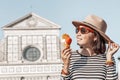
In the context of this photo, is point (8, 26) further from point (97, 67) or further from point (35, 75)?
point (97, 67)

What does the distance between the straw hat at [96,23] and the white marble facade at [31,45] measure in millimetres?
22952

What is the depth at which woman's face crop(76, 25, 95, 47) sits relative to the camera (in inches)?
126

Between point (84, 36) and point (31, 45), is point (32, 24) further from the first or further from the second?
point (84, 36)

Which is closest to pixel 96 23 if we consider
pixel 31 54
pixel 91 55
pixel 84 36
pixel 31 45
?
pixel 84 36

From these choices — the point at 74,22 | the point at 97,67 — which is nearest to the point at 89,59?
the point at 97,67

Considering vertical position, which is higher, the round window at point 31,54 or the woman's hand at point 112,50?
the woman's hand at point 112,50

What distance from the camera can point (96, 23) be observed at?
3.20 metres

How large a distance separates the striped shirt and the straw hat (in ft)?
0.50

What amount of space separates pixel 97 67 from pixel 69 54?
21 cm

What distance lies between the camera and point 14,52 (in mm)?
26781

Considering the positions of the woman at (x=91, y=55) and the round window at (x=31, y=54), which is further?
the round window at (x=31, y=54)

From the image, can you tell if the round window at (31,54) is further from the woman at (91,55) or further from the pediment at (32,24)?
the woman at (91,55)

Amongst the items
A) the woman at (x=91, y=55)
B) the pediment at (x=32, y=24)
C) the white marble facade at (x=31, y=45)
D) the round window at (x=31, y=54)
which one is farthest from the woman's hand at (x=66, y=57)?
the round window at (x=31, y=54)

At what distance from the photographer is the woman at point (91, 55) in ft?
10.2
